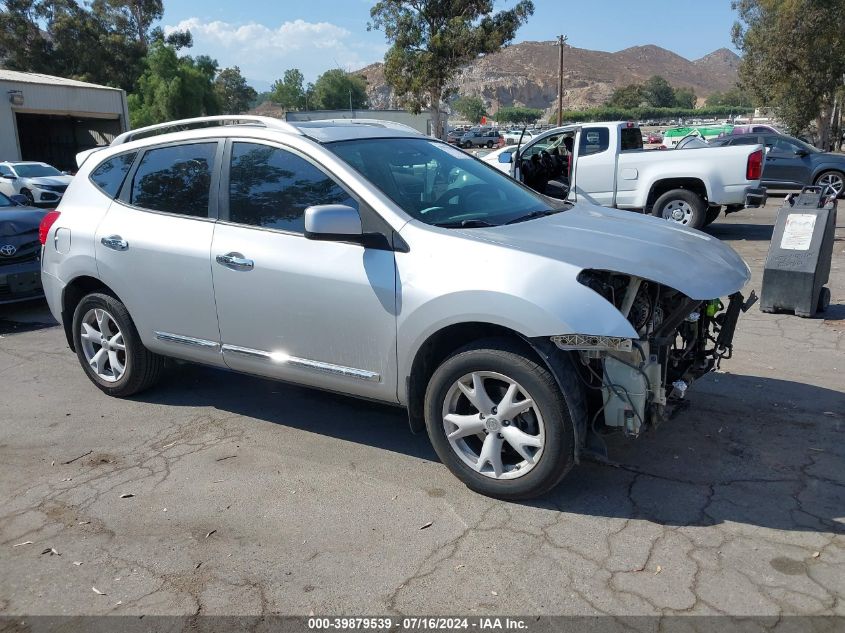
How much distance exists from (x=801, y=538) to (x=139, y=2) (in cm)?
7013

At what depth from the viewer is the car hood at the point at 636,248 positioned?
3.41m

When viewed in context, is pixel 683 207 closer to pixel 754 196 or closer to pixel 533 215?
pixel 754 196

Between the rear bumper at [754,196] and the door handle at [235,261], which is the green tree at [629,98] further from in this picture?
the door handle at [235,261]

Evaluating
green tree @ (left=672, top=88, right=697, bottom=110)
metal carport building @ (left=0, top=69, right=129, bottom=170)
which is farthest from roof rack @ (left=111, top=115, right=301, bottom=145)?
green tree @ (left=672, top=88, right=697, bottom=110)

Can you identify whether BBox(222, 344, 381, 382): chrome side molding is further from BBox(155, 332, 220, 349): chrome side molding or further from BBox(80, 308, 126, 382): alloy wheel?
BBox(80, 308, 126, 382): alloy wheel

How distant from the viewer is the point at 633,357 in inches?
132

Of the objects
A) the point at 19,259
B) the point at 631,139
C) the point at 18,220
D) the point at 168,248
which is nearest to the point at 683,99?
the point at 631,139

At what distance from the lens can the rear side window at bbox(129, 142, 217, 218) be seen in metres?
4.53

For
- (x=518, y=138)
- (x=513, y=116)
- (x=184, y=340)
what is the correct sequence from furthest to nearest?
(x=513, y=116), (x=518, y=138), (x=184, y=340)

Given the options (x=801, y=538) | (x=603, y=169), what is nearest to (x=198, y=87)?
(x=603, y=169)

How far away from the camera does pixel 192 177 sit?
4605 mm

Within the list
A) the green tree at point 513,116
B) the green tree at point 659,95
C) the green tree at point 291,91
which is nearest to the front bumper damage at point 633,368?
the green tree at point 291,91

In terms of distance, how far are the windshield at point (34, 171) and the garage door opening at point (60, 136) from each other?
47.6ft

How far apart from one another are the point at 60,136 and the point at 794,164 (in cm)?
3457
